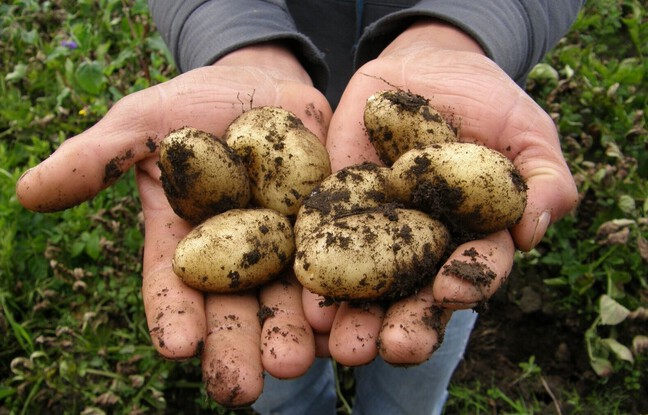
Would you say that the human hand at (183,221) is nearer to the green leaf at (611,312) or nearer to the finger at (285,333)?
the finger at (285,333)

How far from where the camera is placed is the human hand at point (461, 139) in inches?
60.4

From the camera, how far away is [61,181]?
72.2 inches

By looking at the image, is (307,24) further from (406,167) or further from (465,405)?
(465,405)

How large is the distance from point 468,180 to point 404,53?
733 millimetres

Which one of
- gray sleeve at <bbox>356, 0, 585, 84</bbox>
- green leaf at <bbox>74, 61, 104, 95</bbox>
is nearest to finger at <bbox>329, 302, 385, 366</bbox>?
gray sleeve at <bbox>356, 0, 585, 84</bbox>

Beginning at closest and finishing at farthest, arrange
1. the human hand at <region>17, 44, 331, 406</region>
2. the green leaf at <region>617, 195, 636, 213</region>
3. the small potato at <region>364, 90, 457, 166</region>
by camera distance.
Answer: the human hand at <region>17, 44, 331, 406</region> < the small potato at <region>364, 90, 457, 166</region> < the green leaf at <region>617, 195, 636, 213</region>

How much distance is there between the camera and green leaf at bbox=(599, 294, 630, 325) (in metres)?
2.50

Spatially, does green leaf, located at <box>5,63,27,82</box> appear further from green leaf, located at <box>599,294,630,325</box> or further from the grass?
green leaf, located at <box>599,294,630,325</box>

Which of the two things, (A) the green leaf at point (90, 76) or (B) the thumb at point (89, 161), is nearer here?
(B) the thumb at point (89, 161)

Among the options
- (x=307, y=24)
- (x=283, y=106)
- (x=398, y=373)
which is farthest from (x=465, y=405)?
(x=307, y=24)

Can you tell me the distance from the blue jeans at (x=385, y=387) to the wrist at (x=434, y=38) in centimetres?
100

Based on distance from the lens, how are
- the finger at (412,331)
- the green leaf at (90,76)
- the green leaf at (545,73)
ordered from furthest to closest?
the green leaf at (545,73) < the green leaf at (90,76) < the finger at (412,331)

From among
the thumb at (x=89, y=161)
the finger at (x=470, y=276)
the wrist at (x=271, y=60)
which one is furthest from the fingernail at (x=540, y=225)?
the thumb at (x=89, y=161)

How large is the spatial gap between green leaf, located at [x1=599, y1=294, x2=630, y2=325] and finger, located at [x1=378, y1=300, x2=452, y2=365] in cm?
121
